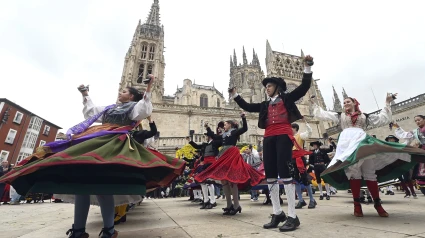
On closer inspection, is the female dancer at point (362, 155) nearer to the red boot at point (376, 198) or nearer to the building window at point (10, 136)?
the red boot at point (376, 198)

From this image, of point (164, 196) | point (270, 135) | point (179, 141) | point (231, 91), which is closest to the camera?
point (270, 135)

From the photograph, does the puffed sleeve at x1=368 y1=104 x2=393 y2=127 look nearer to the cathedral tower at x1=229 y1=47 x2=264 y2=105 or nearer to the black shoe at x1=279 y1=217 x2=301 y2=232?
the black shoe at x1=279 y1=217 x2=301 y2=232

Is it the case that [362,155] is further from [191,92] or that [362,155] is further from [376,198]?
[191,92]

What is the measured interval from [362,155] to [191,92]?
38.4 meters

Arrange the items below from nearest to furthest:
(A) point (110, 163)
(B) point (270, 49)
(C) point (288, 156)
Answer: (A) point (110, 163) → (C) point (288, 156) → (B) point (270, 49)

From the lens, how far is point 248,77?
56.9 m

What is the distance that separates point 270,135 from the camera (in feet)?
11.5

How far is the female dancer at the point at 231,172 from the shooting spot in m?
4.39

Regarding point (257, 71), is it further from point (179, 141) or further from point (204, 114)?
point (179, 141)

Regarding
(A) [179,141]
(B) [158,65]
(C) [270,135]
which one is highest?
(B) [158,65]

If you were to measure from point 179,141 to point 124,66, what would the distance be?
23.6 metres

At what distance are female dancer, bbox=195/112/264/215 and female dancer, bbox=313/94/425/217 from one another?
5.00 feet

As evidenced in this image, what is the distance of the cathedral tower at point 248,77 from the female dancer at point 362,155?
1641 inches

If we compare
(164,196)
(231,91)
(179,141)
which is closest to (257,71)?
(179,141)
